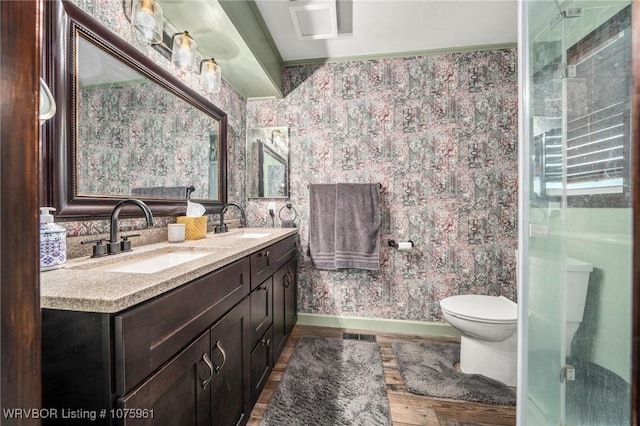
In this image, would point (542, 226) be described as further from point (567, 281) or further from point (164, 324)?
point (164, 324)

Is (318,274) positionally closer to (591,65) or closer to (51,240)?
(51,240)

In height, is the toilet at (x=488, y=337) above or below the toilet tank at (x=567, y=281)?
below

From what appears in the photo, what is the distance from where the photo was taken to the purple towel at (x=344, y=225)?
88.7 inches

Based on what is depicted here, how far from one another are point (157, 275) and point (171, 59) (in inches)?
53.0

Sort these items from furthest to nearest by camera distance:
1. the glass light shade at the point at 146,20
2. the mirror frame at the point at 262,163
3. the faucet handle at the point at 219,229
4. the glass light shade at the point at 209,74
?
the mirror frame at the point at 262,163 → the faucet handle at the point at 219,229 → the glass light shade at the point at 209,74 → the glass light shade at the point at 146,20

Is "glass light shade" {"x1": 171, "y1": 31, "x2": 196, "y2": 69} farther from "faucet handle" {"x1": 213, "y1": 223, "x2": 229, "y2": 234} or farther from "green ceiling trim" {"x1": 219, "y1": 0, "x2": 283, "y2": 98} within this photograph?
"faucet handle" {"x1": 213, "y1": 223, "x2": 229, "y2": 234}

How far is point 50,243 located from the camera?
818mm

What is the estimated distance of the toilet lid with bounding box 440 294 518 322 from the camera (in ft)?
5.24

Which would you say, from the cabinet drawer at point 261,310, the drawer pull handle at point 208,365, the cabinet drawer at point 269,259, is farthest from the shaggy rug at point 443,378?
the drawer pull handle at point 208,365

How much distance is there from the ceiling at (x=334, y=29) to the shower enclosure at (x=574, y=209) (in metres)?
1.00

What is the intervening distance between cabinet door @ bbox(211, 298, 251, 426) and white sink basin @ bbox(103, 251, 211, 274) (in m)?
0.29

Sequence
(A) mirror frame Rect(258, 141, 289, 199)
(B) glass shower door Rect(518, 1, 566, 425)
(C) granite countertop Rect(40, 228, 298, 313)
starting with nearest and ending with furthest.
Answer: (C) granite countertop Rect(40, 228, 298, 313) → (B) glass shower door Rect(518, 1, 566, 425) → (A) mirror frame Rect(258, 141, 289, 199)

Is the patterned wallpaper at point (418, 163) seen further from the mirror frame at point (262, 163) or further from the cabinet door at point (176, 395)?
the cabinet door at point (176, 395)

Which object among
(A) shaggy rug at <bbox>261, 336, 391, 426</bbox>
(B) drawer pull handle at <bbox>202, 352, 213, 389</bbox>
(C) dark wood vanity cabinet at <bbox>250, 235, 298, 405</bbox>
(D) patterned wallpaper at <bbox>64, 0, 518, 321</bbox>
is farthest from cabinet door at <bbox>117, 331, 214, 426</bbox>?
(D) patterned wallpaper at <bbox>64, 0, 518, 321</bbox>
